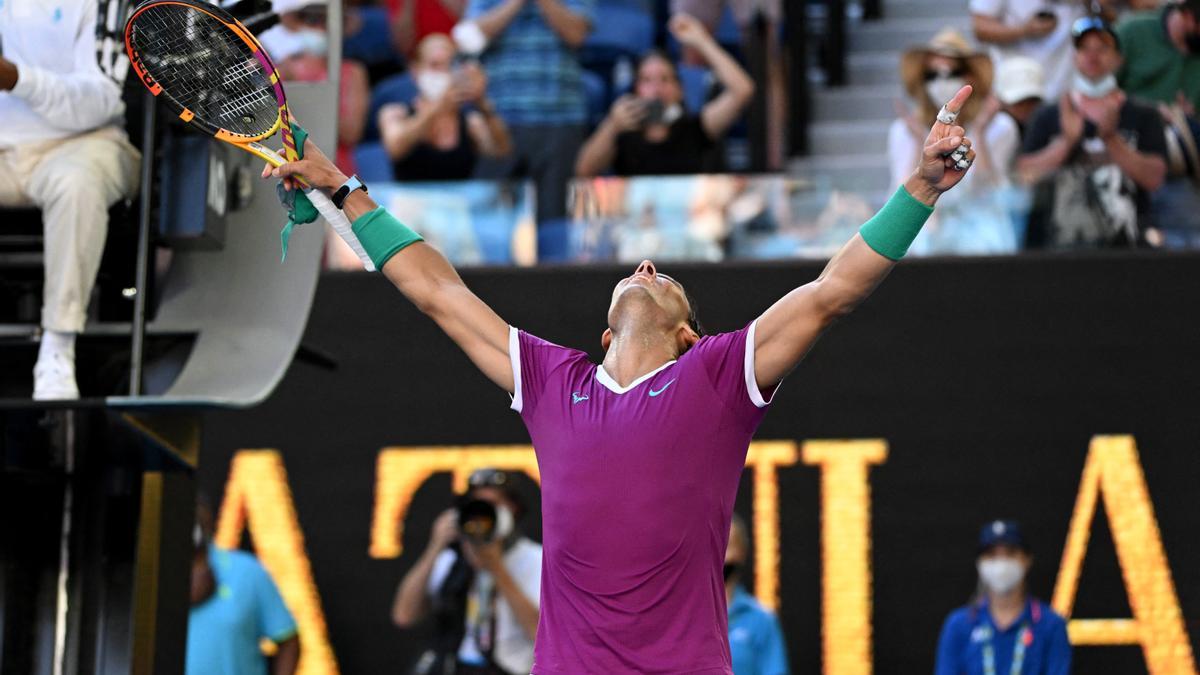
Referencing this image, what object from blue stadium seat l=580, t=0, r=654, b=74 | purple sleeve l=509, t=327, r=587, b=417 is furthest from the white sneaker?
blue stadium seat l=580, t=0, r=654, b=74

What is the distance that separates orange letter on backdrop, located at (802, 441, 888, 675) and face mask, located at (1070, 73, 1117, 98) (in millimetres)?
2069

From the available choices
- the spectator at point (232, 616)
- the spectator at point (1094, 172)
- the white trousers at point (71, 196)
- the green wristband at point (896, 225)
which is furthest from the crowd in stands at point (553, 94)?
the green wristband at point (896, 225)

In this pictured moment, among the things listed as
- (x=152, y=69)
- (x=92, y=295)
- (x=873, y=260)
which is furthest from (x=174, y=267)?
(x=873, y=260)

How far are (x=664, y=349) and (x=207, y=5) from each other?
1.49m

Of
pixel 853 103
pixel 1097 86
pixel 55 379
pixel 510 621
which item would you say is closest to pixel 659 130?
pixel 853 103

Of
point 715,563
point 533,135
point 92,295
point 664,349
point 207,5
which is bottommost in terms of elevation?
point 715,563

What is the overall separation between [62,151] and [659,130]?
13.7 ft

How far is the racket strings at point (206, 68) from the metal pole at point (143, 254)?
1.11 metres

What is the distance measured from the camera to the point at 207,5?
511 centimetres

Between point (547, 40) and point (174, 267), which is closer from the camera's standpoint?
point (174, 267)

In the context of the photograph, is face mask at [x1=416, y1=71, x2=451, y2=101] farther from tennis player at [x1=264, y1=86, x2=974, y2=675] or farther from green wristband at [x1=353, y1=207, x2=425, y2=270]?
tennis player at [x1=264, y1=86, x2=974, y2=675]

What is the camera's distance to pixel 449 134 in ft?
33.5

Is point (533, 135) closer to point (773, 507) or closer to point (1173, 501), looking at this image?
point (773, 507)

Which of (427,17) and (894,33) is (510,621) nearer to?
(427,17)
